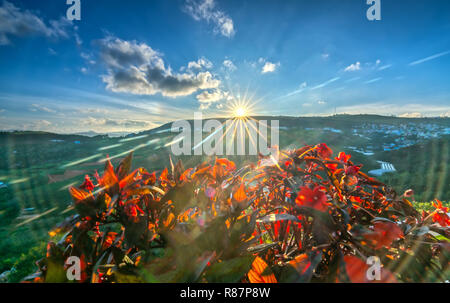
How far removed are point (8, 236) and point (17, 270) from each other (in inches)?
70.1

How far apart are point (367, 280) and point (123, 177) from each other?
440 mm

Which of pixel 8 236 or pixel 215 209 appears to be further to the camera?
pixel 8 236

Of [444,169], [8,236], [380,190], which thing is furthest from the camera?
[444,169]

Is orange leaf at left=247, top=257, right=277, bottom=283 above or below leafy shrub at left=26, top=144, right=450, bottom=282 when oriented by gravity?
below

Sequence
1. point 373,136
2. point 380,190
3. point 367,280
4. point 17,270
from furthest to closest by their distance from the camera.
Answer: point 373,136
point 17,270
point 380,190
point 367,280

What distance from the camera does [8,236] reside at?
293cm

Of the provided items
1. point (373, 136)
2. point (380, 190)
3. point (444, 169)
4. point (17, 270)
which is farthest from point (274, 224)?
point (373, 136)

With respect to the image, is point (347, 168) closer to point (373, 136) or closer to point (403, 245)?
point (403, 245)

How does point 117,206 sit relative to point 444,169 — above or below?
above

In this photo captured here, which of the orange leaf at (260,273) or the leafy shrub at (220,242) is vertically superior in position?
the leafy shrub at (220,242)

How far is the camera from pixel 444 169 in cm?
738

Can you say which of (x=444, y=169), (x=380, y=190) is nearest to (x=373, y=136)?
(x=444, y=169)
